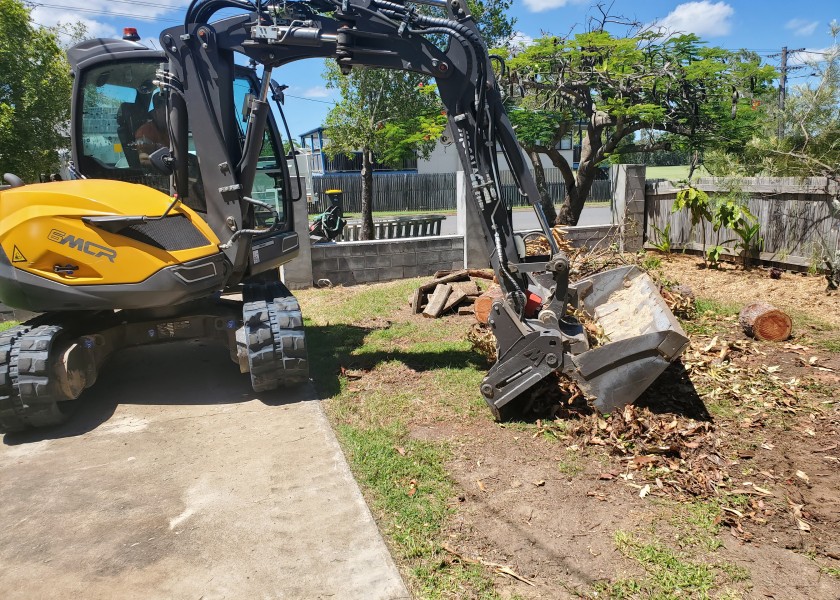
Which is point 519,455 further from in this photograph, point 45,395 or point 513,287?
point 45,395

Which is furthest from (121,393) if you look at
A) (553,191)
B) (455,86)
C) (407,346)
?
(553,191)

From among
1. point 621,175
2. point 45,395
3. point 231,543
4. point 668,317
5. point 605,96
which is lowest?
point 231,543

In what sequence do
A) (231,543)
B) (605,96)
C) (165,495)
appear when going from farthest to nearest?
(605,96) → (165,495) → (231,543)

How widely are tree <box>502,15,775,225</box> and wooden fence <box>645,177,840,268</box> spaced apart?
2.10 m

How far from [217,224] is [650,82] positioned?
30.6 ft

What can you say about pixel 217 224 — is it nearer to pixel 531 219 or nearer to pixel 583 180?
pixel 583 180

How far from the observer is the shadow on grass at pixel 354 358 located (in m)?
6.12

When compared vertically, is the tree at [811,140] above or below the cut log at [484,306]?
above

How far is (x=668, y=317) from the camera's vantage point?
15.4 ft

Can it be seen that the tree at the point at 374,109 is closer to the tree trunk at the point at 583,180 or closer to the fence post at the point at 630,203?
the tree trunk at the point at 583,180

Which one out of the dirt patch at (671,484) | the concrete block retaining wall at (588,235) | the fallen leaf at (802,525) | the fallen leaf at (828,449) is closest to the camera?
the dirt patch at (671,484)

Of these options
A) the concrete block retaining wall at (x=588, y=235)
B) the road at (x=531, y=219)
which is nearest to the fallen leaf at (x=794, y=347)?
the concrete block retaining wall at (x=588, y=235)

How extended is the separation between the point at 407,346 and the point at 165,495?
3.39m

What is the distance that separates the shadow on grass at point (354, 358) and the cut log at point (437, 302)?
3.53ft
